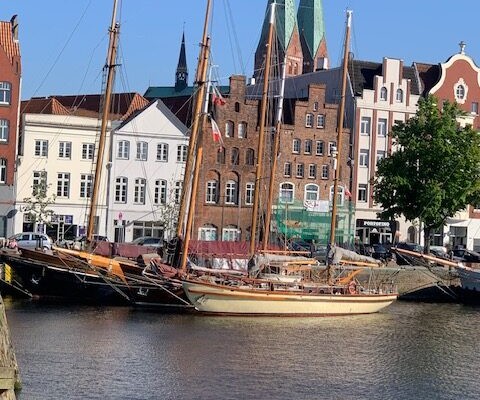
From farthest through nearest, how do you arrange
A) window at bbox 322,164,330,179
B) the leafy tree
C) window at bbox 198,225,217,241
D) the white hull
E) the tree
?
window at bbox 322,164,330,179 < window at bbox 198,225,217,241 < the leafy tree < the tree < the white hull

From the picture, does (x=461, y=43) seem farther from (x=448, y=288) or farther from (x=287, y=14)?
(x=287, y=14)

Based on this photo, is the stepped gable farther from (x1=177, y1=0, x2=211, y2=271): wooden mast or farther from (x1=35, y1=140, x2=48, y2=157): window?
(x1=177, y1=0, x2=211, y2=271): wooden mast

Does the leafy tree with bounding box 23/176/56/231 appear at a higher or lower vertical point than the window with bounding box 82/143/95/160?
lower

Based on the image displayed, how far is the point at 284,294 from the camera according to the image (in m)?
A: 53.5

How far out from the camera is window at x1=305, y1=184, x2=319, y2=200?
9731 cm

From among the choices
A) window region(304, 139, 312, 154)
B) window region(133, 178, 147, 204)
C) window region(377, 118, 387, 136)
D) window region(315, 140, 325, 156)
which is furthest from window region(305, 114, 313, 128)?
window region(133, 178, 147, 204)

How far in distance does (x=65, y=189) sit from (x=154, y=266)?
36137mm

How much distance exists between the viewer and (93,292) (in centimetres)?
5581

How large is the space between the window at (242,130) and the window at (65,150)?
15162mm

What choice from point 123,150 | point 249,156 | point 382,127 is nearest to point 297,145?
point 249,156

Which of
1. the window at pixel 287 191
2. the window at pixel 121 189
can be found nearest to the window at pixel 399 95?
the window at pixel 287 191

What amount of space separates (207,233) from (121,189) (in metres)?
8.30

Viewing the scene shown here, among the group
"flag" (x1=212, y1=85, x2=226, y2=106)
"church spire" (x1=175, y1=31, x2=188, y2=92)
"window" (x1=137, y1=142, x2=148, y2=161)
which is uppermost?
"church spire" (x1=175, y1=31, x2=188, y2=92)

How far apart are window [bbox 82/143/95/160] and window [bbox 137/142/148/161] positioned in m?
4.24
